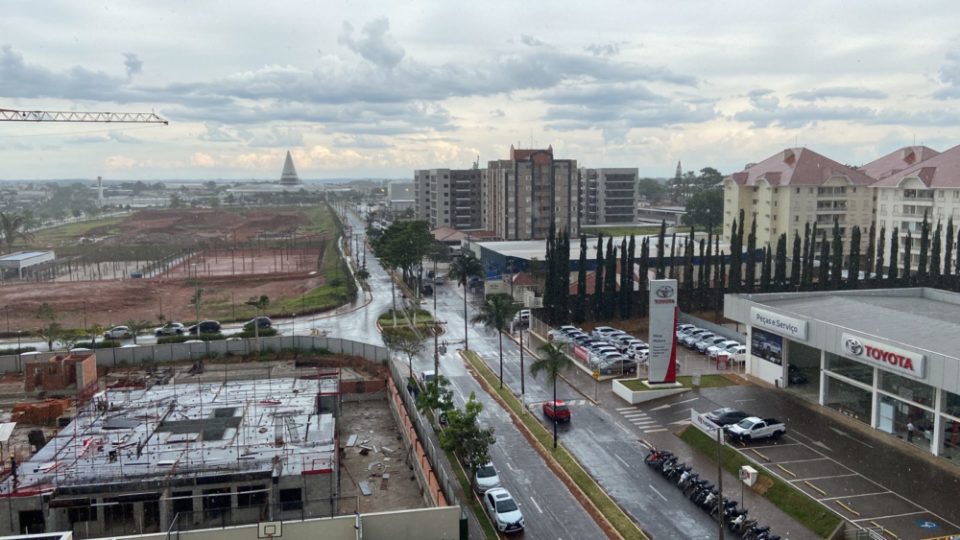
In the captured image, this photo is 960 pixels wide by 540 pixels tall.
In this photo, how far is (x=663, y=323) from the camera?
3547cm

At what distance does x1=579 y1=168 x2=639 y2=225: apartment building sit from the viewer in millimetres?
120875

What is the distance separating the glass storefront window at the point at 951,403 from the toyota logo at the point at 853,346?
352cm

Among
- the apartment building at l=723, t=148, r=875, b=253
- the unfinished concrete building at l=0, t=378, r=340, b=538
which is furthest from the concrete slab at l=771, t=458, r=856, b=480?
the apartment building at l=723, t=148, r=875, b=253

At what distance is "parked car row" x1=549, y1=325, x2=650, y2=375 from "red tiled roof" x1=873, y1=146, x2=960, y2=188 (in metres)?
32.5

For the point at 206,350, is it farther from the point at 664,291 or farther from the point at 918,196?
the point at 918,196

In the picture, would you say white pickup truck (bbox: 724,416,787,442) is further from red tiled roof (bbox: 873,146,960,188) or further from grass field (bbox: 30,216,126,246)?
grass field (bbox: 30,216,126,246)

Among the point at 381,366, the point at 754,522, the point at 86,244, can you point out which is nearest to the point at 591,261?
the point at 381,366

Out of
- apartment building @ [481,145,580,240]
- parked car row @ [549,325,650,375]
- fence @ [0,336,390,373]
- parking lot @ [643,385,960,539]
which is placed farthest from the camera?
apartment building @ [481,145,580,240]

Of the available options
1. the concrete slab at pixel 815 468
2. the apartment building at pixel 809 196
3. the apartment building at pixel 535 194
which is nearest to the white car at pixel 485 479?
the concrete slab at pixel 815 468

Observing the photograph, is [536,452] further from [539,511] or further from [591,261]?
[591,261]

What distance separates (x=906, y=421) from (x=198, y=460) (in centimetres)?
2586

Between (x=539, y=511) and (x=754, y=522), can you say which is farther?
(x=539, y=511)

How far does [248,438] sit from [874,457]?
22652 millimetres

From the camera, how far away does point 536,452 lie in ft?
98.2
